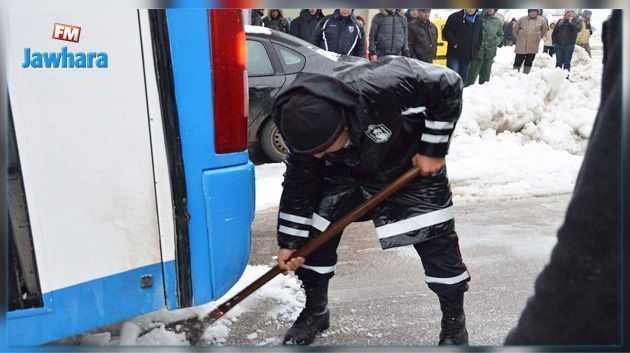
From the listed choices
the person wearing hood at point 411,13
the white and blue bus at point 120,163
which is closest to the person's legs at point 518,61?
the person wearing hood at point 411,13

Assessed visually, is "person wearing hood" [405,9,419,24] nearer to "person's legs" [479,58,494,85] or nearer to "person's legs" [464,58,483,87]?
"person's legs" [464,58,483,87]

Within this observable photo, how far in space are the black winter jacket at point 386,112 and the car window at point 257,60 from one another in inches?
117

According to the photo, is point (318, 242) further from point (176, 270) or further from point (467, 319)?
point (467, 319)

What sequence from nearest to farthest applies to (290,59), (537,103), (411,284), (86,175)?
1. (86,175)
2. (411,284)
3. (290,59)
4. (537,103)

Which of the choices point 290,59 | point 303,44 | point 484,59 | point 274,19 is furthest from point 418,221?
point 484,59

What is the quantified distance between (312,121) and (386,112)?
37cm

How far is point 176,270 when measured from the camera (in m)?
2.00

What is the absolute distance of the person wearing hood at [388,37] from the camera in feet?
20.6

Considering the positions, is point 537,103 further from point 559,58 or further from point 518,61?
point 559,58

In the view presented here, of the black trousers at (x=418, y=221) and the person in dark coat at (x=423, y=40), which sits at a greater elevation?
the person in dark coat at (x=423, y=40)

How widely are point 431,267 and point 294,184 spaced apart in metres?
0.68

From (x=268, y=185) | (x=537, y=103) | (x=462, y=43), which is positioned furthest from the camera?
(x=537, y=103)

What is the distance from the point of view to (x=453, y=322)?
7.98 ft

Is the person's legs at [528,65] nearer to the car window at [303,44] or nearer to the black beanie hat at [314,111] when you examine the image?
the car window at [303,44]
